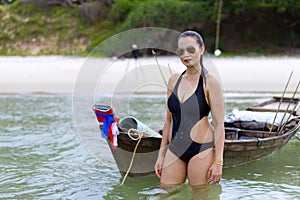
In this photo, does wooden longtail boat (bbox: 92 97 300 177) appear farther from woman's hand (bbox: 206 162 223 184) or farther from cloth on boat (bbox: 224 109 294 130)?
woman's hand (bbox: 206 162 223 184)

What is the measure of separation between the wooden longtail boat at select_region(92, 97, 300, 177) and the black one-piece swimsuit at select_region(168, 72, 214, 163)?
103 centimetres

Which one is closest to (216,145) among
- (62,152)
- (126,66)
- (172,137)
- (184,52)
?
(172,137)

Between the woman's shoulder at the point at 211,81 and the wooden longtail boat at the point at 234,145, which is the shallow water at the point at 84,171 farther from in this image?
the woman's shoulder at the point at 211,81

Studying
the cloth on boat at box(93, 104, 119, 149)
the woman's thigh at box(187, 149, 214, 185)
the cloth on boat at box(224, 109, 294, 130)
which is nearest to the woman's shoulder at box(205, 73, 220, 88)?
the woman's thigh at box(187, 149, 214, 185)

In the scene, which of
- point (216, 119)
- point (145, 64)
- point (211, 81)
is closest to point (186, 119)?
point (216, 119)

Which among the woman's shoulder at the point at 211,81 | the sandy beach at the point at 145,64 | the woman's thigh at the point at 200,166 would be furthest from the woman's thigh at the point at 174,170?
the sandy beach at the point at 145,64

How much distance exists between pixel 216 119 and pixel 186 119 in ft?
0.94

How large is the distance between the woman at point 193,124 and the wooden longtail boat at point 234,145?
956 mm

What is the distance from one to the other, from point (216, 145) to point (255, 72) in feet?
50.3

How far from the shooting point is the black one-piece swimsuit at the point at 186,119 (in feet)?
14.9

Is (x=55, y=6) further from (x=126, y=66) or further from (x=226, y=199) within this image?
(x=226, y=199)

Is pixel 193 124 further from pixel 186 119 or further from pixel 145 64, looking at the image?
pixel 145 64

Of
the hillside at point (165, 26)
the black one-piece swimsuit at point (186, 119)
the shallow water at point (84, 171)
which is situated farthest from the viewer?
the hillside at point (165, 26)

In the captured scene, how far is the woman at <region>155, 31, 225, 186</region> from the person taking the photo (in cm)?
450
